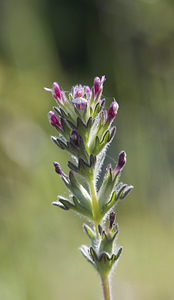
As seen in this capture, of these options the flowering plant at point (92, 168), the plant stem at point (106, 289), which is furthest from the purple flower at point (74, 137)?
the plant stem at point (106, 289)

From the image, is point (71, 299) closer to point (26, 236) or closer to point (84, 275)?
point (84, 275)

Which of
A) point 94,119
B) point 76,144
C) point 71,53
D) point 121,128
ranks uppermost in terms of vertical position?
point 71,53

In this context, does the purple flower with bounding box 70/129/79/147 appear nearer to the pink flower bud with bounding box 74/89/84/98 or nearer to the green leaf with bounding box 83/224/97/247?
the pink flower bud with bounding box 74/89/84/98

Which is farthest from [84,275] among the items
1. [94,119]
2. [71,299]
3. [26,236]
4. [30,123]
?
[94,119]

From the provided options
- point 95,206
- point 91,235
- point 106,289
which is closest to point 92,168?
point 95,206

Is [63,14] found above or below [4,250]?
above

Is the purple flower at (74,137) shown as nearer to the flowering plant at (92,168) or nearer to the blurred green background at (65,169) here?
the flowering plant at (92,168)

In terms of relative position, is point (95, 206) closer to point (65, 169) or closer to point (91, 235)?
point (91, 235)
